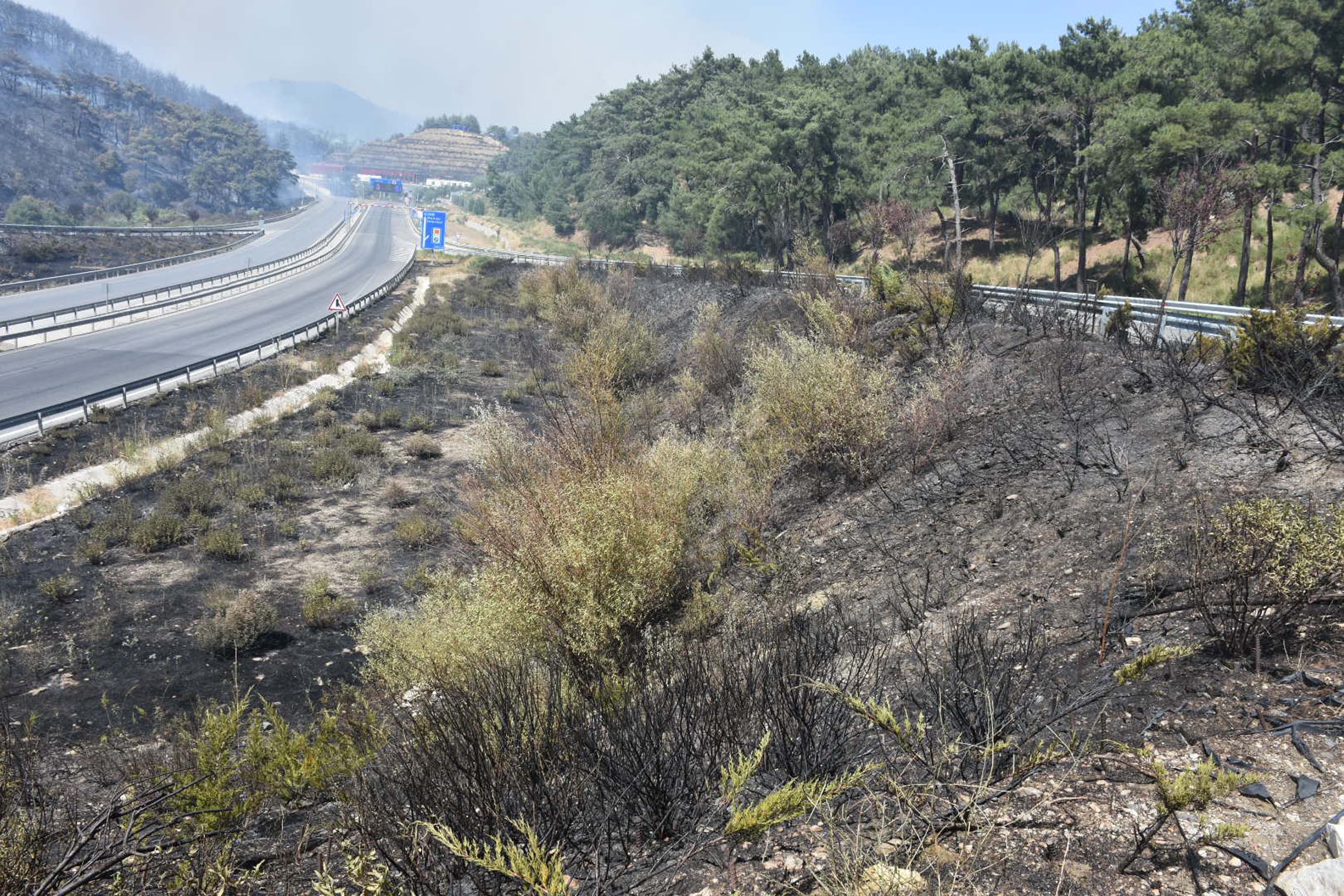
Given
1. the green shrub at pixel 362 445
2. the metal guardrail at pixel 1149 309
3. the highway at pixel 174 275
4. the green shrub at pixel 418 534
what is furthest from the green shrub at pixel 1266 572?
the highway at pixel 174 275

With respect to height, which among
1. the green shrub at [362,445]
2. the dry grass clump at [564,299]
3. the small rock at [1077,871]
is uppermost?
the dry grass clump at [564,299]

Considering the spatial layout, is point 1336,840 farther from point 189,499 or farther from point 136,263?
point 136,263

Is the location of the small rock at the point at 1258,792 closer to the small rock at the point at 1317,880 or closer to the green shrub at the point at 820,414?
the small rock at the point at 1317,880

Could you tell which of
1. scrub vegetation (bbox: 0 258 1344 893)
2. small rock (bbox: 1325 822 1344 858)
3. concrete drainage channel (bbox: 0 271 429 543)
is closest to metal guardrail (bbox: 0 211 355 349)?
concrete drainage channel (bbox: 0 271 429 543)

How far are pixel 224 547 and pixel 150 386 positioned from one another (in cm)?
1295

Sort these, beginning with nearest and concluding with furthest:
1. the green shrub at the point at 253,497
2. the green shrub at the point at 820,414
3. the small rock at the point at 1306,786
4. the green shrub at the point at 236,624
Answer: the small rock at the point at 1306,786 < the green shrub at the point at 236,624 < the green shrub at the point at 820,414 < the green shrub at the point at 253,497

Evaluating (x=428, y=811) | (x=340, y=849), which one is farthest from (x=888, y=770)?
(x=340, y=849)

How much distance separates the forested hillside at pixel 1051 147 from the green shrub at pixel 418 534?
17.3m

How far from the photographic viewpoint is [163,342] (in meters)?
32.5

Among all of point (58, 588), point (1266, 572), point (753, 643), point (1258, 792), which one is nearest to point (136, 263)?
point (58, 588)

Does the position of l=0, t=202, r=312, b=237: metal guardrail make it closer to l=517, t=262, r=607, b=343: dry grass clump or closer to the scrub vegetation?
l=517, t=262, r=607, b=343: dry grass clump

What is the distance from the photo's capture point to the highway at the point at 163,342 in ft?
79.4

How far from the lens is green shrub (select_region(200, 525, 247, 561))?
47.0ft

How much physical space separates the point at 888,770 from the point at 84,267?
72.0 m
